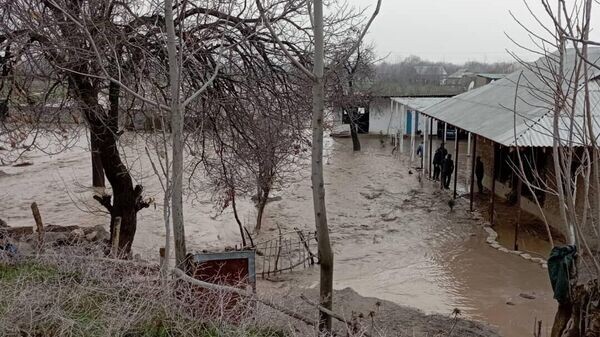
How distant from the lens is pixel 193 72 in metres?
9.40

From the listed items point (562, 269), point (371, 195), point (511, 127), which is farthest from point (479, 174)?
point (562, 269)

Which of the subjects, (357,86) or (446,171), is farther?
(357,86)

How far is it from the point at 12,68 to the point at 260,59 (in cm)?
400

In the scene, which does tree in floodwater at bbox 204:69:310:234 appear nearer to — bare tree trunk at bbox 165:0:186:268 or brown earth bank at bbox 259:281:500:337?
brown earth bank at bbox 259:281:500:337

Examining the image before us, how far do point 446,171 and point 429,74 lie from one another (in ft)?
202

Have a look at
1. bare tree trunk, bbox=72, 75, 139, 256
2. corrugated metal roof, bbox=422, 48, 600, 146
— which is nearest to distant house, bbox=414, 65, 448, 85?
corrugated metal roof, bbox=422, 48, 600, 146

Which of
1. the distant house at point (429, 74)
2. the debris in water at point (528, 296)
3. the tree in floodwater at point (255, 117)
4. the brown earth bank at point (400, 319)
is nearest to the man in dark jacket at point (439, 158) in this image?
the debris in water at point (528, 296)

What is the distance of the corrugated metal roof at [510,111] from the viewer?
41.4 ft

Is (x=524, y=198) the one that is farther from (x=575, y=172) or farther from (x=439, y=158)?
(x=575, y=172)

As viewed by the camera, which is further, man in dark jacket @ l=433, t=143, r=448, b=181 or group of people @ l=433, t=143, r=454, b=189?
man in dark jacket @ l=433, t=143, r=448, b=181

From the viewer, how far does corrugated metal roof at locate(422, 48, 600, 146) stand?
12625mm

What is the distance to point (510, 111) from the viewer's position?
44.1 feet

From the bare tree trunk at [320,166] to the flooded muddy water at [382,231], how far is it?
4.12m

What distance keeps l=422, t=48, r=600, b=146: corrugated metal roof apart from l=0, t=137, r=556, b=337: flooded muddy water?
2594 millimetres
